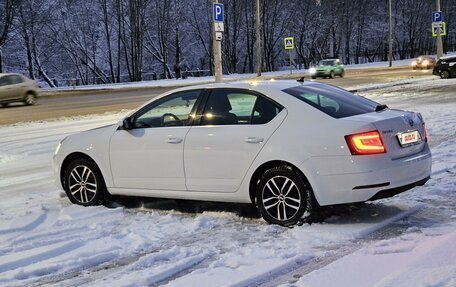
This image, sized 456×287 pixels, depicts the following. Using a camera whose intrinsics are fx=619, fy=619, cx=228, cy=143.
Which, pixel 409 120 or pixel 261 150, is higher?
pixel 409 120

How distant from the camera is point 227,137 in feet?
20.8

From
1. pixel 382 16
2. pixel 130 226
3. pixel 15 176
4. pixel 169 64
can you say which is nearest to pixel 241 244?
pixel 130 226

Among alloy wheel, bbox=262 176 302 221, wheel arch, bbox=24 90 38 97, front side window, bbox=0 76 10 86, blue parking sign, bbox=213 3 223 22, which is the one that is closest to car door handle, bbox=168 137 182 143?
alloy wheel, bbox=262 176 302 221

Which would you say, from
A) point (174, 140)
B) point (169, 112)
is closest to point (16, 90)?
point (169, 112)

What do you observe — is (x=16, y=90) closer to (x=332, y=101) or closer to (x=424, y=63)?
(x=332, y=101)

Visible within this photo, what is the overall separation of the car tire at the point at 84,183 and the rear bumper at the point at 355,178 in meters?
2.70

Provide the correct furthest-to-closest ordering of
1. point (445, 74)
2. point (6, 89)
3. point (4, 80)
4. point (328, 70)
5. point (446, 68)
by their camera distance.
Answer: point (328, 70) → point (445, 74) → point (446, 68) → point (4, 80) → point (6, 89)

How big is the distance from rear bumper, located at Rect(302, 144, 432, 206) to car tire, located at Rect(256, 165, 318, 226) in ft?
0.39

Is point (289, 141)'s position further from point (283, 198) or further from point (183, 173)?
point (183, 173)

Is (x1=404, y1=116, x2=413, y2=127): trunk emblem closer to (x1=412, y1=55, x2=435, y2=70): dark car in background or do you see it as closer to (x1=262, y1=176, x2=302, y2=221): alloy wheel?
(x1=262, y1=176, x2=302, y2=221): alloy wheel

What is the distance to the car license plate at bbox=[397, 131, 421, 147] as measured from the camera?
19.8ft

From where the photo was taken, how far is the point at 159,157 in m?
6.77

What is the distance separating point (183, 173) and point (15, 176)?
443 cm

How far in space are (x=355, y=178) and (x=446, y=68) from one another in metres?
31.3
